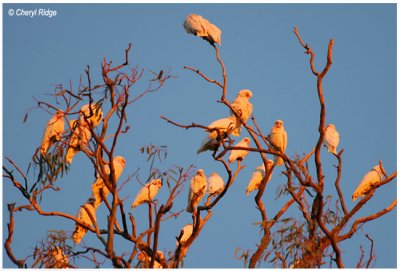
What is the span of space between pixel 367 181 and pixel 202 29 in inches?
96.5

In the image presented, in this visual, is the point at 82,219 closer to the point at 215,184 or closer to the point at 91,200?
the point at 91,200

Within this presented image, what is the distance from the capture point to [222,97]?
795 cm

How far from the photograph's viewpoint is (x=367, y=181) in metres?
9.70

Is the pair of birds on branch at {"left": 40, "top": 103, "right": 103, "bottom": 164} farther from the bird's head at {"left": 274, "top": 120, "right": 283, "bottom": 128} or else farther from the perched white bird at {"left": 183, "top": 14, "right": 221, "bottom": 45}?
the bird's head at {"left": 274, "top": 120, "right": 283, "bottom": 128}

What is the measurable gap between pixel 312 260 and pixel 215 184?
10.9 feet

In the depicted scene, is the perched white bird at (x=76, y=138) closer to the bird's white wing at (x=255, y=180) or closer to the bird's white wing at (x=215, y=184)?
the bird's white wing at (x=215, y=184)

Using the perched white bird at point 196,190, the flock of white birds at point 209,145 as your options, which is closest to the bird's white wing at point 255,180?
the flock of white birds at point 209,145

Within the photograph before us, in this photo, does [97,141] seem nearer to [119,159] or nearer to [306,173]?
[306,173]

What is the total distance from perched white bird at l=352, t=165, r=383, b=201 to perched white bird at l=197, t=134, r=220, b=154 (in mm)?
1994

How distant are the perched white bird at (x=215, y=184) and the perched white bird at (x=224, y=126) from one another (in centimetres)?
103

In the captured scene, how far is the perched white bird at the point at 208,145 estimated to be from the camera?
8599mm

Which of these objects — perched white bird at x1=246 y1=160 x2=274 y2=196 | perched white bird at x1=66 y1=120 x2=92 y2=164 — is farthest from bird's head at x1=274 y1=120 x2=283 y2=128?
perched white bird at x1=66 y1=120 x2=92 y2=164

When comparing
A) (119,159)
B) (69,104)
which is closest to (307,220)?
(69,104)

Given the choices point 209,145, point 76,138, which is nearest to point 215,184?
point 209,145
